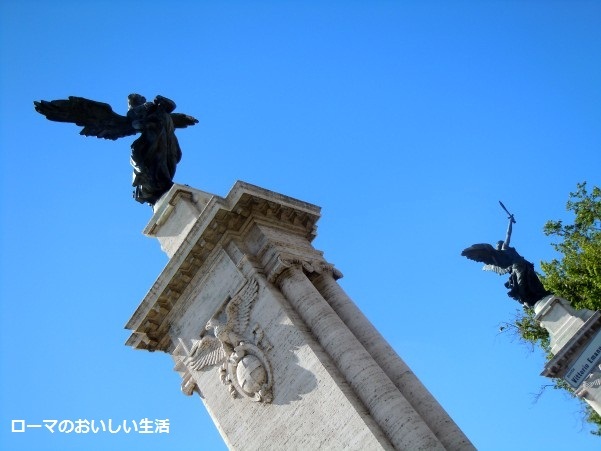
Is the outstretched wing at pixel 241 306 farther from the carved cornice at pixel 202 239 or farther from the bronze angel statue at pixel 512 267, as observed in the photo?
the bronze angel statue at pixel 512 267

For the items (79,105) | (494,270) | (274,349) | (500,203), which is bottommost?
(274,349)

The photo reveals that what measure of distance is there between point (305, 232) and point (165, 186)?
9.29 feet

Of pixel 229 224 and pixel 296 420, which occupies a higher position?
pixel 229 224

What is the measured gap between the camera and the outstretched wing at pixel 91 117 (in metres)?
11.7

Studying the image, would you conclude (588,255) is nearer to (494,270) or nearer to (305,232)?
(494,270)

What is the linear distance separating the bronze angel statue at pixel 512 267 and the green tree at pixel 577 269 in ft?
15.6

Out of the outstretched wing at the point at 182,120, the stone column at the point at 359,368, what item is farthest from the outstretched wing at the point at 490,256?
the stone column at the point at 359,368

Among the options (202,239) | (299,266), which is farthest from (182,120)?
(299,266)

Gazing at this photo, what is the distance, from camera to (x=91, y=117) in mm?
11984

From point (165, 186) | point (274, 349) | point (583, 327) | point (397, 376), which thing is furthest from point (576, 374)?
point (165, 186)

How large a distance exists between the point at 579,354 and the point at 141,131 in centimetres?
981

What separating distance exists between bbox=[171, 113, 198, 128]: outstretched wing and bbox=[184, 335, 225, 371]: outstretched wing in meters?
5.15

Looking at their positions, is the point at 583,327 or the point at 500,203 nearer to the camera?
the point at 583,327

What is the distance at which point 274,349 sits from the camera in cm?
912
